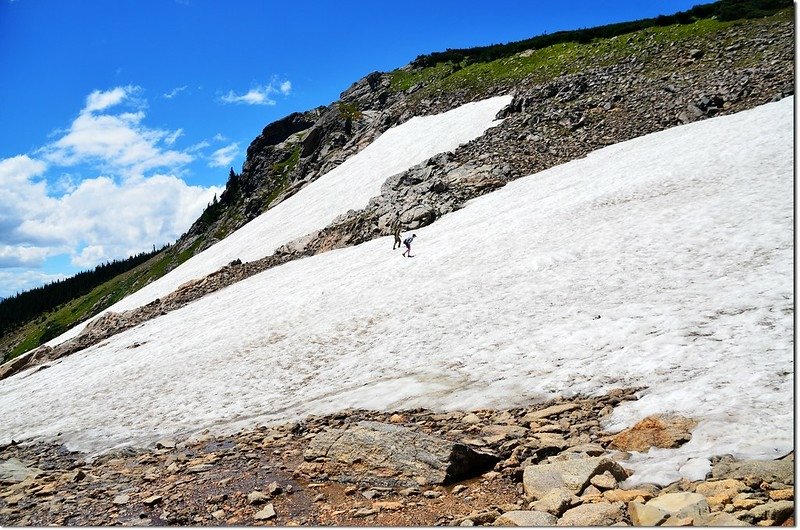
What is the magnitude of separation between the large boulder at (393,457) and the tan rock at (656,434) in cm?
221

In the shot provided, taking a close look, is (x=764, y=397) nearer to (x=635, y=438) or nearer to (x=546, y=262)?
(x=635, y=438)

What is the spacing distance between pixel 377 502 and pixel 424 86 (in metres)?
75.1

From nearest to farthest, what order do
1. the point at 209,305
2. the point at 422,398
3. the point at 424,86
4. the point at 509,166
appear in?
the point at 422,398, the point at 209,305, the point at 509,166, the point at 424,86

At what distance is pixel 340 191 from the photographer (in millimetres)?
51875

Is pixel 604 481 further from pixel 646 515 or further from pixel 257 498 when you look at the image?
A: pixel 257 498

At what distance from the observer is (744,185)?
2131 centimetres

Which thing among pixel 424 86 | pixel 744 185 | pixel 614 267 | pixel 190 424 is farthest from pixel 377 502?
pixel 424 86

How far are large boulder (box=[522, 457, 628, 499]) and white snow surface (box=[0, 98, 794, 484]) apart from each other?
407 millimetres

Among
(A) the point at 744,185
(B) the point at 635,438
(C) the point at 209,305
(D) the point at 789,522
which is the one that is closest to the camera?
(D) the point at 789,522

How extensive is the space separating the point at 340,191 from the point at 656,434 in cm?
4588

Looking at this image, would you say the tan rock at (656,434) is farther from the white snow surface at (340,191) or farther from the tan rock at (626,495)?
the white snow surface at (340,191)

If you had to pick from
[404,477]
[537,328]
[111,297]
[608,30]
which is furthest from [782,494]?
[111,297]

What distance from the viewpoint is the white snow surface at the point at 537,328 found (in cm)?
1059

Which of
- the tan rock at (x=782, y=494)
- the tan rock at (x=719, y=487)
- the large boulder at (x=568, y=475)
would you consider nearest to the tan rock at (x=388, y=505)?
the large boulder at (x=568, y=475)
